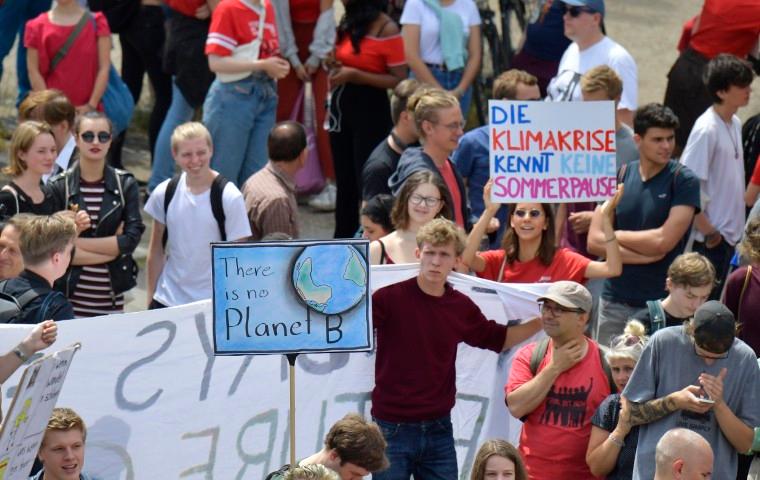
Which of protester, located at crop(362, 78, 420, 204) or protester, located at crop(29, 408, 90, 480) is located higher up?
protester, located at crop(362, 78, 420, 204)

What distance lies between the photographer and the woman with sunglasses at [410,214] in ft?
26.3

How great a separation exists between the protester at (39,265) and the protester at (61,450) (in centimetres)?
70

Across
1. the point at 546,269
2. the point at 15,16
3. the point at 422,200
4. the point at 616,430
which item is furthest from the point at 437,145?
the point at 15,16

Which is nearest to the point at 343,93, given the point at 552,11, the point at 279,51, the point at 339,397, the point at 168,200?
the point at 279,51

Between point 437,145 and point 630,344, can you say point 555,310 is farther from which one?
point 437,145

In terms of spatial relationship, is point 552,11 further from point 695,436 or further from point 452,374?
point 695,436

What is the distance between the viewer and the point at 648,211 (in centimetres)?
860

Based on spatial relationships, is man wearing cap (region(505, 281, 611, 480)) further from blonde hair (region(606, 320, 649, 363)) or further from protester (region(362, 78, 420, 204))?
protester (region(362, 78, 420, 204))

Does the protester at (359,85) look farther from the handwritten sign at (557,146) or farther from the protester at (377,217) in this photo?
the protester at (377,217)

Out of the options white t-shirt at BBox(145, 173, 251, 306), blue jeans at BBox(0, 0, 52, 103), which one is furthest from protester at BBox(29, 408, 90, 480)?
blue jeans at BBox(0, 0, 52, 103)

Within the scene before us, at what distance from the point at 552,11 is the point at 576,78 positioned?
4.94 feet

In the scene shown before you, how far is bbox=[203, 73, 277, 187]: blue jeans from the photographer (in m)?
10.2

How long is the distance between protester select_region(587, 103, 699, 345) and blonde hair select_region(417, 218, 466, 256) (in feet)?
4.05

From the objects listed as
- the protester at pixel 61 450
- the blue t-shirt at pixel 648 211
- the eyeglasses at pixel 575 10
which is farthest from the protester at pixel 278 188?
the protester at pixel 61 450
